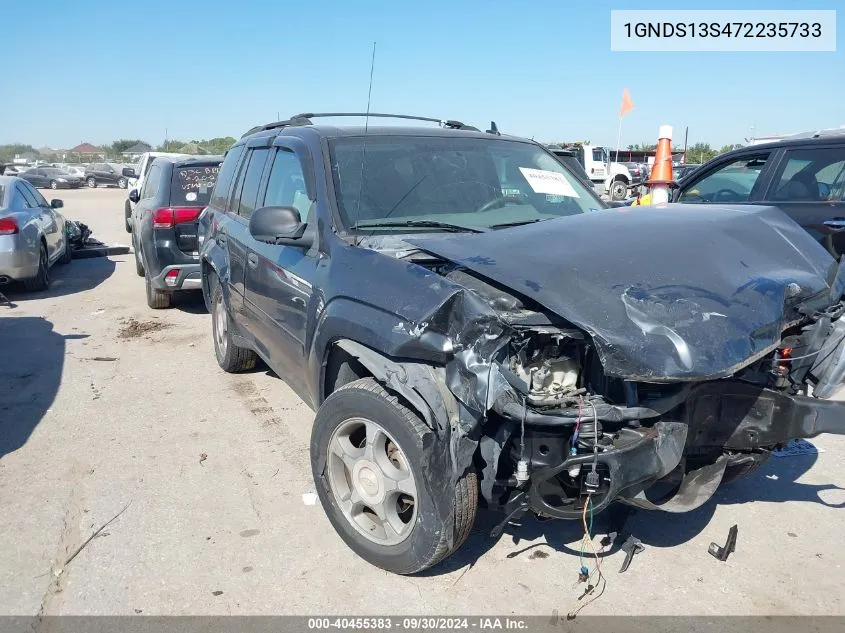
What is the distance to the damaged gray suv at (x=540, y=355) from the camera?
105 inches

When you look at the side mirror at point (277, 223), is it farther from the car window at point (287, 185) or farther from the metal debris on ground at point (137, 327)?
the metal debris on ground at point (137, 327)

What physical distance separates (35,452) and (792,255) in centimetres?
453

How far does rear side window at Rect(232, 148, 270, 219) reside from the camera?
5152mm

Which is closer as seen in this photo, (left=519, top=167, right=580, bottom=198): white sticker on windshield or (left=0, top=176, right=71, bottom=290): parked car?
(left=519, top=167, right=580, bottom=198): white sticker on windshield

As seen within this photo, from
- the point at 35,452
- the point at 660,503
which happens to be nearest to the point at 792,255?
the point at 660,503

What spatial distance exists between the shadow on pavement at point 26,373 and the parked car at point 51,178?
38840mm

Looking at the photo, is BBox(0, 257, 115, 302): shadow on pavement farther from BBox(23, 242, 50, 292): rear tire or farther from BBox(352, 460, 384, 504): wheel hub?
BBox(352, 460, 384, 504): wheel hub

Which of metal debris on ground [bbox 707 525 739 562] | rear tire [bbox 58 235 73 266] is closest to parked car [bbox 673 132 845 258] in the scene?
metal debris on ground [bbox 707 525 739 562]

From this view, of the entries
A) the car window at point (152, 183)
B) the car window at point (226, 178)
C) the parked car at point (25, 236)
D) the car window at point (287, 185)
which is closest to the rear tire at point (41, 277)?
the parked car at point (25, 236)

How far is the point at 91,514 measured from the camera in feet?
12.6

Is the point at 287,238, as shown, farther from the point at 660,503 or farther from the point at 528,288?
the point at 660,503

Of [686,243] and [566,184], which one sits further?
[566,184]

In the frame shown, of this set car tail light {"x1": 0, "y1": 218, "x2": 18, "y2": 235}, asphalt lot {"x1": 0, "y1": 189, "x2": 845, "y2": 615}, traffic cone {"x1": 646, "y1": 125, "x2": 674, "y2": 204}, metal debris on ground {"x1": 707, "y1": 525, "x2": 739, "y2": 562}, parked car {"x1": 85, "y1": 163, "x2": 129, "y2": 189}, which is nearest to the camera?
asphalt lot {"x1": 0, "y1": 189, "x2": 845, "y2": 615}

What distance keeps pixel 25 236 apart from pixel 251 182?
5866 mm
